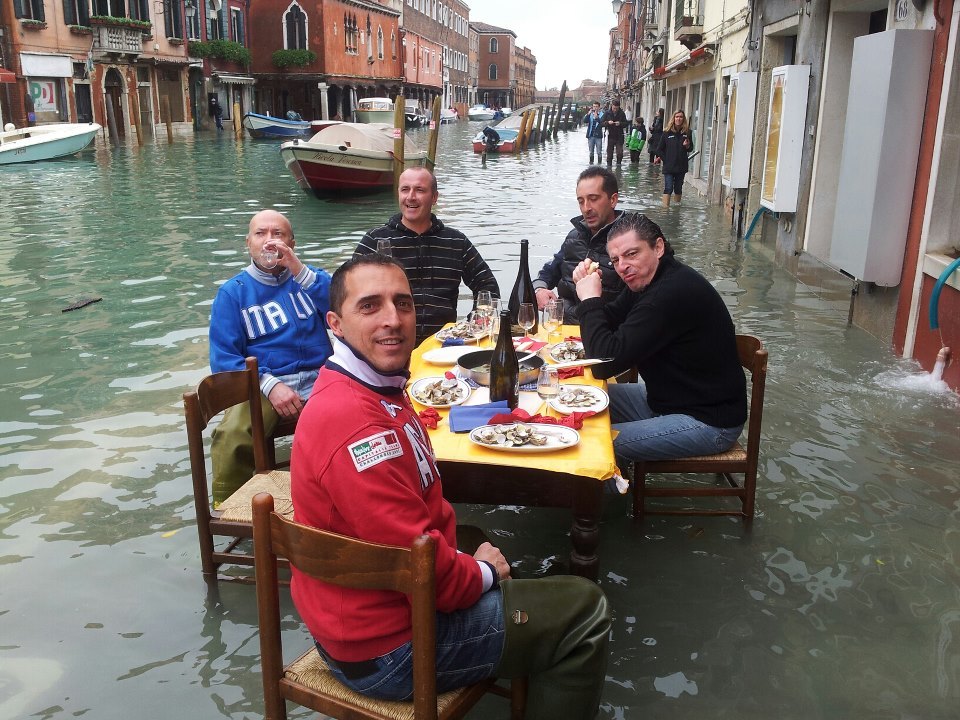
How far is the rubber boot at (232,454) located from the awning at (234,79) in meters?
38.5

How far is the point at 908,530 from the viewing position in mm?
3658

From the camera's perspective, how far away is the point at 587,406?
3041 mm

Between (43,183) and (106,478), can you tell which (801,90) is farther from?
(43,183)

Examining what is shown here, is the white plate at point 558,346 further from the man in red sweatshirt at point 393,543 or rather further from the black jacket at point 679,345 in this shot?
the man in red sweatshirt at point 393,543

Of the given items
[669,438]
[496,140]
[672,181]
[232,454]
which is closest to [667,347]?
[669,438]

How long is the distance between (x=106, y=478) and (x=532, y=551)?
7.22ft

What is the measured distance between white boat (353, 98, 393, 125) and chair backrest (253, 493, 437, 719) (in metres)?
42.4

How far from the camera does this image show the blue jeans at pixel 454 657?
1947 millimetres

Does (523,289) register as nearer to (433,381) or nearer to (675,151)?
(433,381)

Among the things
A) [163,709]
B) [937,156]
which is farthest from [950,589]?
[937,156]

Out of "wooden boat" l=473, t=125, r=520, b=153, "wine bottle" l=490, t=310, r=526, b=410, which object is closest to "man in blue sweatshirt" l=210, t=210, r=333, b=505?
"wine bottle" l=490, t=310, r=526, b=410

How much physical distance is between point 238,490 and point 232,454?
39 cm

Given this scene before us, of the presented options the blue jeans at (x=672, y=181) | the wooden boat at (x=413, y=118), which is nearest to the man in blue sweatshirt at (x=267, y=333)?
the blue jeans at (x=672, y=181)

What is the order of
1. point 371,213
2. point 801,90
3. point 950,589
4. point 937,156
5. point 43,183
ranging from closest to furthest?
point 950,589, point 937,156, point 801,90, point 371,213, point 43,183
